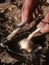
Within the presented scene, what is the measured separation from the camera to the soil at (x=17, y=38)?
75.9 inches

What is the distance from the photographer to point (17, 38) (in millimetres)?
2105

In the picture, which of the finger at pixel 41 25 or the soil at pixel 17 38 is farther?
the finger at pixel 41 25

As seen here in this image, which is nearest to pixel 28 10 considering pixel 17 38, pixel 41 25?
pixel 41 25

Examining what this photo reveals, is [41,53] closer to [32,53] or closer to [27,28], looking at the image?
[32,53]

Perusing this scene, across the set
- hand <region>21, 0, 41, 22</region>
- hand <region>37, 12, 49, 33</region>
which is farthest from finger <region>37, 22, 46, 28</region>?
hand <region>21, 0, 41, 22</region>

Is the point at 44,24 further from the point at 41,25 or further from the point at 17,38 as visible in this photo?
the point at 17,38

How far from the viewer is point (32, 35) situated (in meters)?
2.11

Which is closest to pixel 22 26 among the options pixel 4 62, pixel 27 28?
pixel 27 28

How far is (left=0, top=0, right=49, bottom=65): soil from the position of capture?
1.93 metres

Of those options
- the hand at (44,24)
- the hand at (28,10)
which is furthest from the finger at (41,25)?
the hand at (28,10)

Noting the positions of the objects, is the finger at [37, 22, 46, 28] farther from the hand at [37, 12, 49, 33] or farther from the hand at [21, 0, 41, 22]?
the hand at [21, 0, 41, 22]

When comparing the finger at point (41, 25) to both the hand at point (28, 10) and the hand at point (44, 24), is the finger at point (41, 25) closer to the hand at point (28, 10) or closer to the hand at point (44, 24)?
the hand at point (44, 24)

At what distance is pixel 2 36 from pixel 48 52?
15.9 inches

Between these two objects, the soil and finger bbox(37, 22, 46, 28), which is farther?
finger bbox(37, 22, 46, 28)
